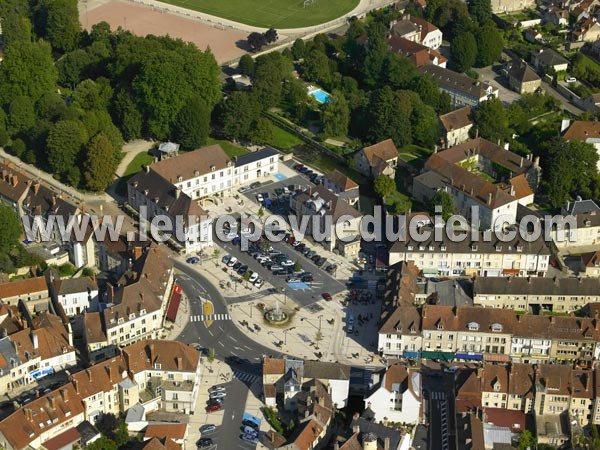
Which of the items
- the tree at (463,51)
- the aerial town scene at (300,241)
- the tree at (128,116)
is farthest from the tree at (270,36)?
the tree at (128,116)

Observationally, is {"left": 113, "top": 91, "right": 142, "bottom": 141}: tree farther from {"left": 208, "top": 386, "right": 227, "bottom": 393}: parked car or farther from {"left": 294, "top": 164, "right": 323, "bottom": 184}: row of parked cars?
{"left": 208, "top": 386, "right": 227, "bottom": 393}: parked car

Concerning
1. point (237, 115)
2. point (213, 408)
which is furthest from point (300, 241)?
point (213, 408)

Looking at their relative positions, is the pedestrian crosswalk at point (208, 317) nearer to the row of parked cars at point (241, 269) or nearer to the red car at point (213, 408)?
the row of parked cars at point (241, 269)

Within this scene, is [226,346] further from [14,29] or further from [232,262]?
[14,29]

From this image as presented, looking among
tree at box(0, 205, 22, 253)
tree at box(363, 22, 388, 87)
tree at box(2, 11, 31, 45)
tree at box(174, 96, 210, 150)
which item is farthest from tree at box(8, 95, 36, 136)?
tree at box(363, 22, 388, 87)

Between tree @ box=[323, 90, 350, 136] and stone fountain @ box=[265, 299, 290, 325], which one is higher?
tree @ box=[323, 90, 350, 136]
